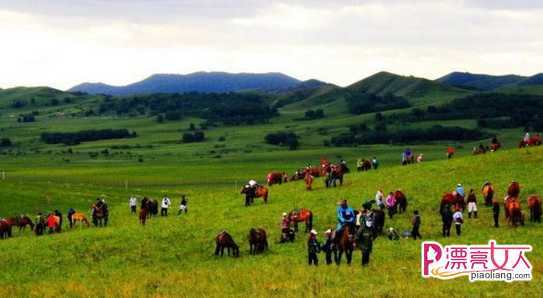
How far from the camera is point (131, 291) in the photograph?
28.0 metres

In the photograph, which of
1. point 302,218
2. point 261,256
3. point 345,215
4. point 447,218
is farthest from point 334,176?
point 345,215

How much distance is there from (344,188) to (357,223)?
1940 centimetres

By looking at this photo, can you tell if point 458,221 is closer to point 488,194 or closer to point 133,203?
point 488,194

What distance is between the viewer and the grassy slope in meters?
27.3

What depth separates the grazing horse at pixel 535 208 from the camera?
132 feet

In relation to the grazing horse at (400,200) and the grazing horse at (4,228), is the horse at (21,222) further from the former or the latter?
the grazing horse at (400,200)

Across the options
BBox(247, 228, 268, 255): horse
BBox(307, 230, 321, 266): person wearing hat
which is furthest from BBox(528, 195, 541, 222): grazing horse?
BBox(247, 228, 268, 255): horse

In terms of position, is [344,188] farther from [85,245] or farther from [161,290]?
[161,290]

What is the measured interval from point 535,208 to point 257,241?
16.2 m

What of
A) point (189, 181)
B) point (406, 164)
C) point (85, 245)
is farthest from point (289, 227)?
point (189, 181)

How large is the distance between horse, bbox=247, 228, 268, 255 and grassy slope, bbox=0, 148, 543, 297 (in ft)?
1.92

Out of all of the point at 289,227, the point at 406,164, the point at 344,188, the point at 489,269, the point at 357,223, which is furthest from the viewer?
the point at 406,164

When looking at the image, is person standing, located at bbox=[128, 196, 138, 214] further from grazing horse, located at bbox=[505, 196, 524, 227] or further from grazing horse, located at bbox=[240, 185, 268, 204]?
grazing horse, located at bbox=[505, 196, 524, 227]

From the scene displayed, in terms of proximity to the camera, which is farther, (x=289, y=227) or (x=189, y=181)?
(x=189, y=181)
